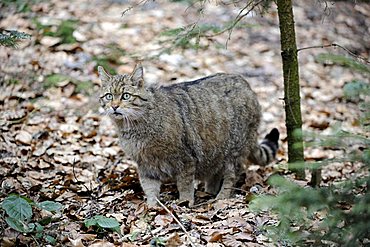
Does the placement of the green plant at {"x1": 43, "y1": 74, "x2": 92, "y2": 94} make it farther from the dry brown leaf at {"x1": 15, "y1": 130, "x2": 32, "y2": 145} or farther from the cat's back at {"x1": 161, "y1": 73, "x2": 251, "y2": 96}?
the cat's back at {"x1": 161, "y1": 73, "x2": 251, "y2": 96}

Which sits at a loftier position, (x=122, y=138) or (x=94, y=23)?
(x=94, y=23)

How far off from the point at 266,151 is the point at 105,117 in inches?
113

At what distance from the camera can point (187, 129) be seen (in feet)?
18.3

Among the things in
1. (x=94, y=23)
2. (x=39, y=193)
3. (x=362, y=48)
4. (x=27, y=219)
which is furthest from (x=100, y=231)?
(x=362, y=48)

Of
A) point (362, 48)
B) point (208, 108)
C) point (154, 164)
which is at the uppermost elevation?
point (362, 48)

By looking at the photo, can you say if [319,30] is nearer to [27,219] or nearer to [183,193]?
[183,193]

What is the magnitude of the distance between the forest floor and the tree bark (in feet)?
1.23

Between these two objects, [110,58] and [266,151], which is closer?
[266,151]

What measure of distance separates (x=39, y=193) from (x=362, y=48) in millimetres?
7972

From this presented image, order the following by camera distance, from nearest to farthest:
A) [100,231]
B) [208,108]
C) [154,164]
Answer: [100,231] < [154,164] < [208,108]

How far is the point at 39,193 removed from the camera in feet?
17.2

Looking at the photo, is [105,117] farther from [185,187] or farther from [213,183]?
[185,187]

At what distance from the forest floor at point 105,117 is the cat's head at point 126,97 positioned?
2.76ft

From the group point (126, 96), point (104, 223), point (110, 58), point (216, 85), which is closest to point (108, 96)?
point (126, 96)
